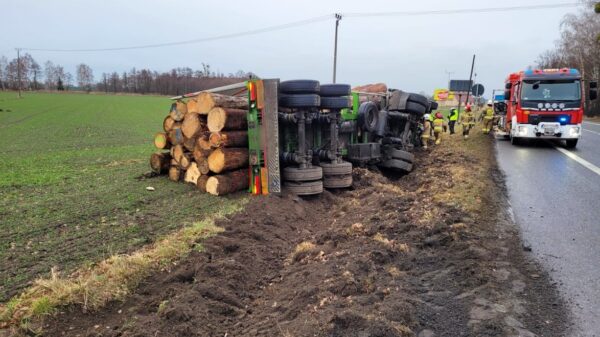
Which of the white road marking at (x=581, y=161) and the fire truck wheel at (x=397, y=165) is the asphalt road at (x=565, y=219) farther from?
the fire truck wheel at (x=397, y=165)

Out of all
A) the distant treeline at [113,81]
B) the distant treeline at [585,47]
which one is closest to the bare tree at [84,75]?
the distant treeline at [113,81]

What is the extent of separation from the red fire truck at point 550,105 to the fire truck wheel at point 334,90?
9.25m

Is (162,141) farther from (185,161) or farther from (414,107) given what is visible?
(414,107)

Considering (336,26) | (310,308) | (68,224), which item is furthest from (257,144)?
(336,26)

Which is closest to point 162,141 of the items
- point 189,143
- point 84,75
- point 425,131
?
point 189,143

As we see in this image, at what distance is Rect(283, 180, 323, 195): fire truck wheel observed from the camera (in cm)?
708

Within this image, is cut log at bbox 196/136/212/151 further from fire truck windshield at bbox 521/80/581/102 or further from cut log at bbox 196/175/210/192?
fire truck windshield at bbox 521/80/581/102

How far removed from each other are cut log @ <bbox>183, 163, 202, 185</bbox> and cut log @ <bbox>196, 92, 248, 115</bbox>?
958 millimetres

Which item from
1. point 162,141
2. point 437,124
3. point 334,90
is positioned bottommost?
point 162,141

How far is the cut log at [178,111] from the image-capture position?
782 cm

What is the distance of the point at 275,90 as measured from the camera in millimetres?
6750

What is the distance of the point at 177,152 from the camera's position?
8.03 meters

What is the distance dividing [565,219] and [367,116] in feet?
15.0

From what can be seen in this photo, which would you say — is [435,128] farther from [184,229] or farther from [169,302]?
[169,302]
